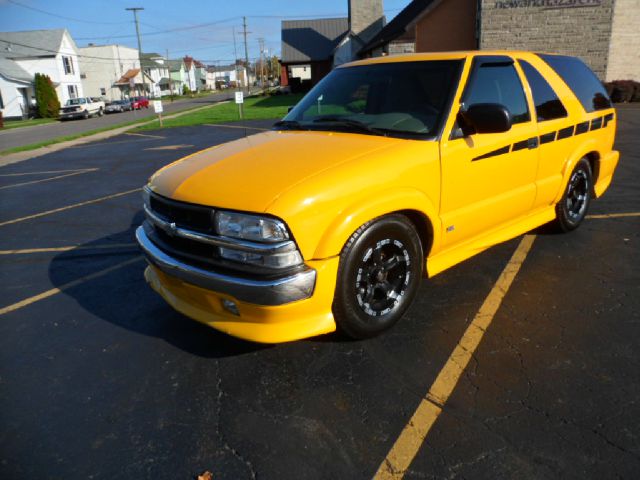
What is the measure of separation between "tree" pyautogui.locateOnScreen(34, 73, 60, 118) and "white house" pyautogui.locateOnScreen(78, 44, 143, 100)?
79.2ft

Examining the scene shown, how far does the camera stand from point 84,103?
42094 millimetres

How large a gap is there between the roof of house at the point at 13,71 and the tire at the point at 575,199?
52.8 meters

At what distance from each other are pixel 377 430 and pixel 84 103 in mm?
46533

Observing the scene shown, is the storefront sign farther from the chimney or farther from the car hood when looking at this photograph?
the car hood

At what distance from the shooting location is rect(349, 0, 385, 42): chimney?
38906 mm

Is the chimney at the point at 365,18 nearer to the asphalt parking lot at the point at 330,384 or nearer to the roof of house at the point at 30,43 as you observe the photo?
the roof of house at the point at 30,43

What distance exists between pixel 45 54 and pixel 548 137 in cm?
6044

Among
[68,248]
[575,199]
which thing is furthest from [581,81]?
[68,248]

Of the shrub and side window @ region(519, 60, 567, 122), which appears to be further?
the shrub

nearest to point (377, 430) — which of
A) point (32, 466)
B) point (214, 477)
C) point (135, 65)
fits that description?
point (214, 477)

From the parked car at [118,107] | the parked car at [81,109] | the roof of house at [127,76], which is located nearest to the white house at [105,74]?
the roof of house at [127,76]

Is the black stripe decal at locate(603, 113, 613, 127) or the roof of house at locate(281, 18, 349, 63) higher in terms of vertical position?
the roof of house at locate(281, 18, 349, 63)

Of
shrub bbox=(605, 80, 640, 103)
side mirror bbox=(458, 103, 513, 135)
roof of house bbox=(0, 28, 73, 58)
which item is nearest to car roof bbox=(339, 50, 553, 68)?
side mirror bbox=(458, 103, 513, 135)

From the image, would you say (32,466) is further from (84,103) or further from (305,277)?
(84,103)
